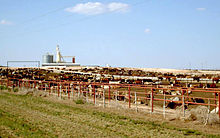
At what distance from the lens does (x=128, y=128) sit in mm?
11438

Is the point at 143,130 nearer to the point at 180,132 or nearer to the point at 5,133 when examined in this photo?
the point at 180,132

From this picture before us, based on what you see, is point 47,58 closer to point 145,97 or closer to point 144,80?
point 144,80

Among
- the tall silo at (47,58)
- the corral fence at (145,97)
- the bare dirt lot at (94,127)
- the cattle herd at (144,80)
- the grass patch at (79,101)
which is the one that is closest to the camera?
the bare dirt lot at (94,127)

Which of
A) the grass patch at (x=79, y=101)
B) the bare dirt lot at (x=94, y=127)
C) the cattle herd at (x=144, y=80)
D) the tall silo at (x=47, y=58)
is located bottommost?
the grass patch at (x=79, y=101)

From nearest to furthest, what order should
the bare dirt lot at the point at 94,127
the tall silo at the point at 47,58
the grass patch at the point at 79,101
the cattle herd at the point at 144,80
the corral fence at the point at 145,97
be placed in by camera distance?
the bare dirt lot at the point at 94,127
the corral fence at the point at 145,97
the grass patch at the point at 79,101
the cattle herd at the point at 144,80
the tall silo at the point at 47,58

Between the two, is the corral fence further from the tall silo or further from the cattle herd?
the tall silo

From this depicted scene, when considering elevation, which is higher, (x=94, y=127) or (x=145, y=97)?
(x=145, y=97)

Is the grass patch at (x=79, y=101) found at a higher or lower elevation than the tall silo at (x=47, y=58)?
lower

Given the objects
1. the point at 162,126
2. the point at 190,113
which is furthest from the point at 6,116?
the point at 190,113

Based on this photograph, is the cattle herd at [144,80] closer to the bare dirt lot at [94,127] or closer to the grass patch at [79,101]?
the grass patch at [79,101]

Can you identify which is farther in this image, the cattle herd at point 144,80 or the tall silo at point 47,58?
the tall silo at point 47,58

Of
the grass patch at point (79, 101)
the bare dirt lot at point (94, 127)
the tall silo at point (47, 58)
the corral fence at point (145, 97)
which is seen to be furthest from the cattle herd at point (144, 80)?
the tall silo at point (47, 58)

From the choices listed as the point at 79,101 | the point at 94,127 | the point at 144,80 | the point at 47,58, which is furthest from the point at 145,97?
the point at 47,58

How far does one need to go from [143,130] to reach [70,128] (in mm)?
2540
